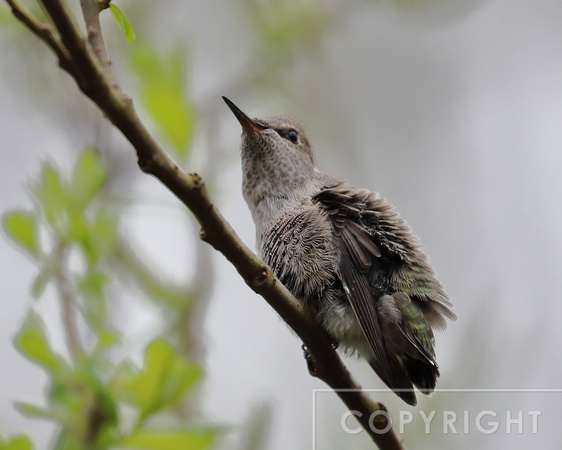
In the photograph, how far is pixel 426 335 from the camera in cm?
383

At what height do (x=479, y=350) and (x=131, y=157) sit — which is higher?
(x=131, y=157)

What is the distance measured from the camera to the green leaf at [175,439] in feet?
7.10

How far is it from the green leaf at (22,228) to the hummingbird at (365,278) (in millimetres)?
1632

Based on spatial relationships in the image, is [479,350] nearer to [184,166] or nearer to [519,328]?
[519,328]

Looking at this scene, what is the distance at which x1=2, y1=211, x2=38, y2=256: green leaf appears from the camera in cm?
245

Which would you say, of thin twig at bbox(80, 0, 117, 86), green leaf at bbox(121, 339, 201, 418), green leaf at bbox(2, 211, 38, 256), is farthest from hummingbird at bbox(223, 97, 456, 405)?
thin twig at bbox(80, 0, 117, 86)

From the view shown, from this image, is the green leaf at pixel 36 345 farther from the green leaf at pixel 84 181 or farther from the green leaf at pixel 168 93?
the green leaf at pixel 168 93

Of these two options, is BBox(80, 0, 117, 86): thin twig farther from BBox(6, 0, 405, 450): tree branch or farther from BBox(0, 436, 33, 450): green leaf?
BBox(0, 436, 33, 450): green leaf

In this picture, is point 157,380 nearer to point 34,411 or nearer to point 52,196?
point 34,411

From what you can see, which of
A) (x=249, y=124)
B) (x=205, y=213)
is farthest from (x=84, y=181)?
(x=249, y=124)

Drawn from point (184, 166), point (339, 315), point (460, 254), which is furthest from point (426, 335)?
point (460, 254)

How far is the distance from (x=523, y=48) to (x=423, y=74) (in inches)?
66.0

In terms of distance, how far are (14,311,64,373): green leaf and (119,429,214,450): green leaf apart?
0.33 meters

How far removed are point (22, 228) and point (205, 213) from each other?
673mm
